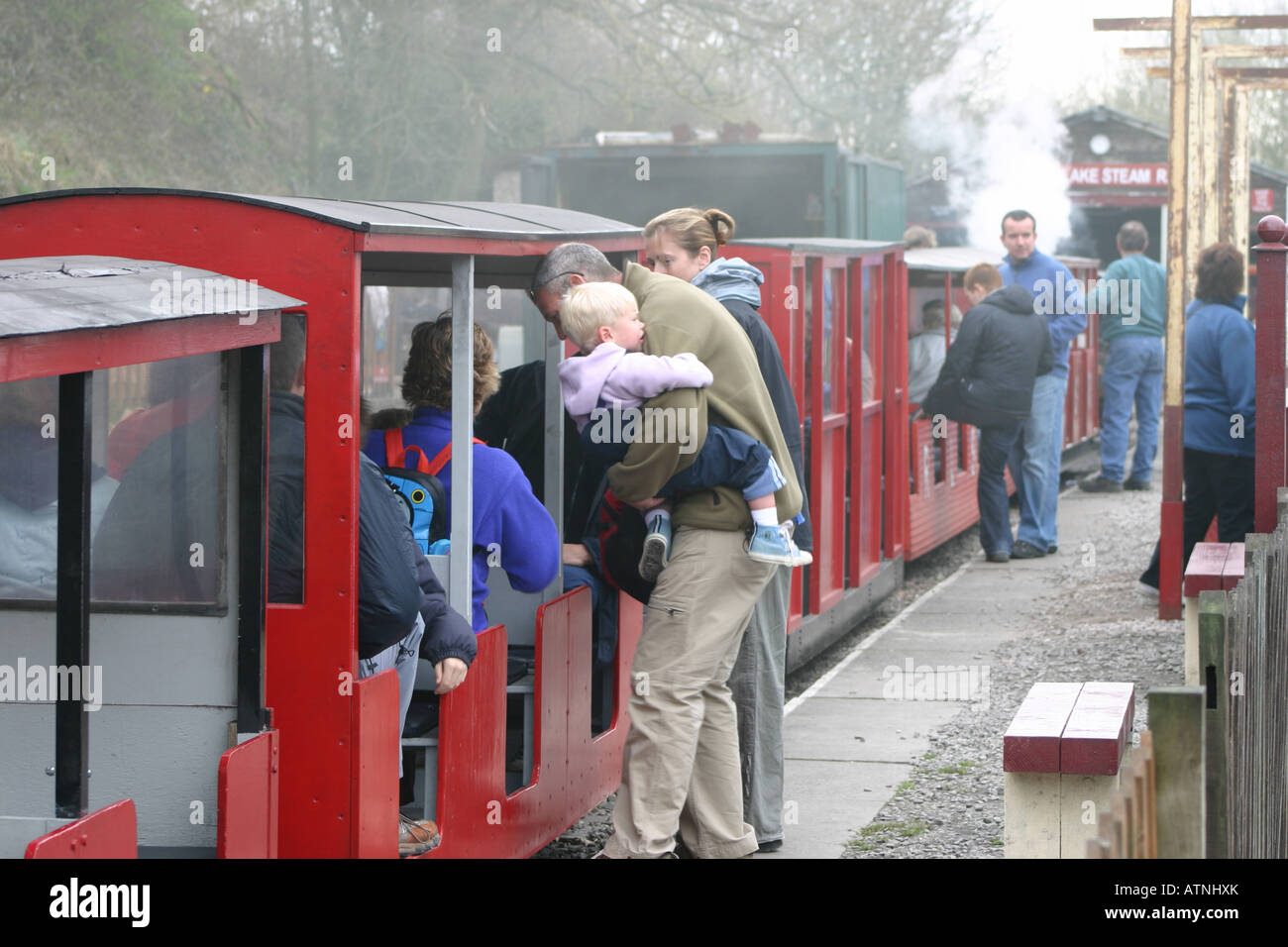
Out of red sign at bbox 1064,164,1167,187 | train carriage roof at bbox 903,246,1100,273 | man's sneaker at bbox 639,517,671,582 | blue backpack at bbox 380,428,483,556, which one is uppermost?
red sign at bbox 1064,164,1167,187

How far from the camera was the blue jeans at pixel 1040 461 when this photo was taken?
1140 cm

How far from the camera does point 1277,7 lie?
4856cm

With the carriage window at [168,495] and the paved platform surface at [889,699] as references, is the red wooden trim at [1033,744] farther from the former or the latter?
the paved platform surface at [889,699]

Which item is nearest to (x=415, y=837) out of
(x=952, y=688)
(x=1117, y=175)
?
(x=952, y=688)

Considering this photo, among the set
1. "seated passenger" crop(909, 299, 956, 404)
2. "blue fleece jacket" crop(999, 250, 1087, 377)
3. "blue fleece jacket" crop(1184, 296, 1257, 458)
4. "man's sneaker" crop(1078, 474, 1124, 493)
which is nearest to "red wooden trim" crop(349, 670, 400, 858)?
"blue fleece jacket" crop(1184, 296, 1257, 458)

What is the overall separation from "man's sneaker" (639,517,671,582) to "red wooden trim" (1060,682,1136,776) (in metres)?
1.37

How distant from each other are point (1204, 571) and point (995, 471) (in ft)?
19.1

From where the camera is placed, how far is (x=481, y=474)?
4770 mm

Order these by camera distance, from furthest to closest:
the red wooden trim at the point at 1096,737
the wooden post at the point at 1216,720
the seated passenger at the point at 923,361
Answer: the seated passenger at the point at 923,361
the red wooden trim at the point at 1096,737
the wooden post at the point at 1216,720

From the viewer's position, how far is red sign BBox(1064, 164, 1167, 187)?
2797cm

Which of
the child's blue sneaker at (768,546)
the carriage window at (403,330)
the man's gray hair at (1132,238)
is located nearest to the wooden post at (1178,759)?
the child's blue sneaker at (768,546)

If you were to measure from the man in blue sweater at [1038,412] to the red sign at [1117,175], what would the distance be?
57.0ft

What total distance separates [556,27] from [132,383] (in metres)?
18.5

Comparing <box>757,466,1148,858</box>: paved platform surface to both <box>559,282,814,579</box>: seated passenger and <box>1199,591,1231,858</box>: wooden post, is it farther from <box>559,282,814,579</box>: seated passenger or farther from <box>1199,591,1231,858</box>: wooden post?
<box>1199,591,1231,858</box>: wooden post
